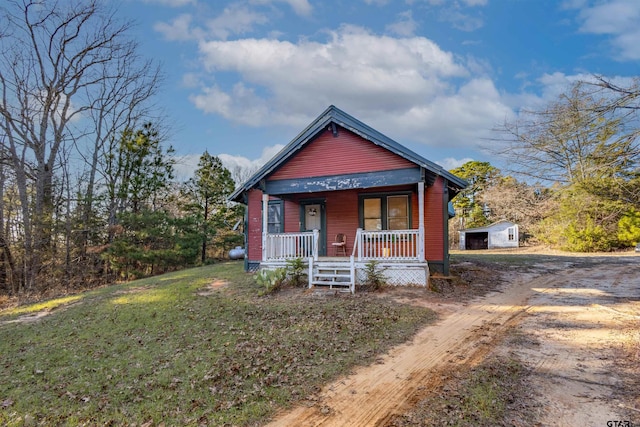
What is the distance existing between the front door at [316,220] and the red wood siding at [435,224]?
13.1 ft

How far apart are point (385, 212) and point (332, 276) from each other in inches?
151

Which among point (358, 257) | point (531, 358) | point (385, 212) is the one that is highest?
point (385, 212)

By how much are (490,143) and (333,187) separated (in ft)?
38.1

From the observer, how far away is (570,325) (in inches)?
261

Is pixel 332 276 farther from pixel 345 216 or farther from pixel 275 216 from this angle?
pixel 275 216

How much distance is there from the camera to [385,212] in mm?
12875

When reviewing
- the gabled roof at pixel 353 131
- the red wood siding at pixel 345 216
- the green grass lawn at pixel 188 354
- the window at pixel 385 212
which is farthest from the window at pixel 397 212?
the green grass lawn at pixel 188 354

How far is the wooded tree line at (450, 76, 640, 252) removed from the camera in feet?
23.3

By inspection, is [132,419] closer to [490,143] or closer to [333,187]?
[333,187]

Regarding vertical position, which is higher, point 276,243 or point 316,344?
point 276,243

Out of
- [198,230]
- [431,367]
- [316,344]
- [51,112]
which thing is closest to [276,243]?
[316,344]

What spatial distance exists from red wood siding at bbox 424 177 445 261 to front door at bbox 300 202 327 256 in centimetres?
399

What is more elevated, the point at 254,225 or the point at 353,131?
the point at 353,131

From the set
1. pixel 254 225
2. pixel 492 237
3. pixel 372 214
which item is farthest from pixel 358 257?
pixel 492 237
